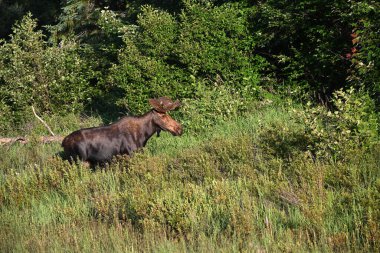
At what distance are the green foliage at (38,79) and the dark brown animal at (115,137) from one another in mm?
8205

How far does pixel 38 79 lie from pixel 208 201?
43.3ft

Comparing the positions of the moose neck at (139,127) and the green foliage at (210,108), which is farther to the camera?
the green foliage at (210,108)

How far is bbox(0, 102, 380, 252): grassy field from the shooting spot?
21.9 ft

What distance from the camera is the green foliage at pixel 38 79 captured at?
1956 cm

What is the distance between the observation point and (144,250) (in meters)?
6.67

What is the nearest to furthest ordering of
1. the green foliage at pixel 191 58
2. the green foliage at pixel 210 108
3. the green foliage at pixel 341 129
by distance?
the green foliage at pixel 341 129 → the green foliage at pixel 210 108 → the green foliage at pixel 191 58

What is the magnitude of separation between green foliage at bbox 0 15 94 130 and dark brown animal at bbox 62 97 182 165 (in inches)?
323

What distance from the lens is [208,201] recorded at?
26.0 ft

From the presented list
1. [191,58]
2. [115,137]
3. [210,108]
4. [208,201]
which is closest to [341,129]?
[208,201]

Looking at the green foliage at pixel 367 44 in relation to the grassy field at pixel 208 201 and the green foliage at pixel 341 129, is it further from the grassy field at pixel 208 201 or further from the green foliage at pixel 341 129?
the green foliage at pixel 341 129

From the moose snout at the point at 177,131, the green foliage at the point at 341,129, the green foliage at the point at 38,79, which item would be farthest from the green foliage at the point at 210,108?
the green foliage at the point at 38,79

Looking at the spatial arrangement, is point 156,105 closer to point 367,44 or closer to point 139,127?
point 139,127

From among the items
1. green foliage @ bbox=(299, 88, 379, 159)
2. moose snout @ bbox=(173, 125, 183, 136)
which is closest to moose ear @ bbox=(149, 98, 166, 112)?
moose snout @ bbox=(173, 125, 183, 136)

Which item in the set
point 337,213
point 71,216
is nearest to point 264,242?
point 337,213
